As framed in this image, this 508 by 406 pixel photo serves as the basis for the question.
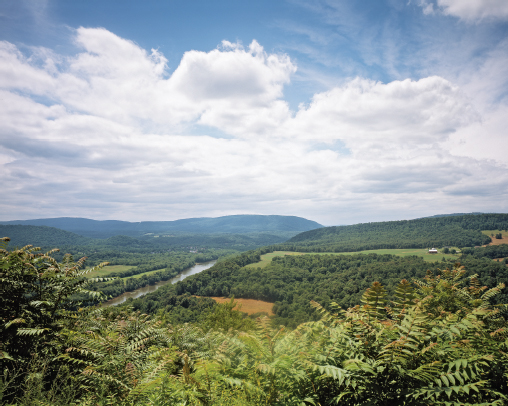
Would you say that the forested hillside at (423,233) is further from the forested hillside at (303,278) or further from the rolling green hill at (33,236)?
the rolling green hill at (33,236)

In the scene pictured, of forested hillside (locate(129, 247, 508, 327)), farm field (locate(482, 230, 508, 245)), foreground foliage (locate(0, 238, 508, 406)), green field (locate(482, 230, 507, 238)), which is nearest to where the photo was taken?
foreground foliage (locate(0, 238, 508, 406))

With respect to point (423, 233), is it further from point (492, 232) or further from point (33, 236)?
point (33, 236)

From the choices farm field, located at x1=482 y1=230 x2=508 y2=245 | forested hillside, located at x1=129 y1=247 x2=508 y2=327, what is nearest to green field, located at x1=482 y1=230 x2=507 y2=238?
farm field, located at x1=482 y1=230 x2=508 y2=245

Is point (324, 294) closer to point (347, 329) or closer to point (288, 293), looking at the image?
point (288, 293)

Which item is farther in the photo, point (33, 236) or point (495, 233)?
point (33, 236)

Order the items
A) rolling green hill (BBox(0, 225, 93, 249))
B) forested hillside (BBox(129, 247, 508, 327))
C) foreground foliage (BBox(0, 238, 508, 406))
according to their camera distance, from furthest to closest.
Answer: rolling green hill (BBox(0, 225, 93, 249))
forested hillside (BBox(129, 247, 508, 327))
foreground foliage (BBox(0, 238, 508, 406))

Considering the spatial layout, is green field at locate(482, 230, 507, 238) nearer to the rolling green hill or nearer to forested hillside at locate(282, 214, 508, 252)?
forested hillside at locate(282, 214, 508, 252)

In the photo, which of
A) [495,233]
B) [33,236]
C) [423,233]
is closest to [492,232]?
[495,233]
